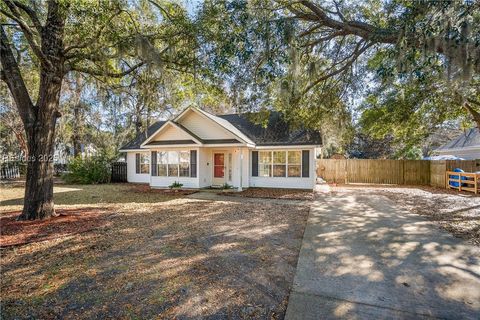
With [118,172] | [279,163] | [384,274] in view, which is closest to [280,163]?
[279,163]

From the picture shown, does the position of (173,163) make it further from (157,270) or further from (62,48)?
(157,270)

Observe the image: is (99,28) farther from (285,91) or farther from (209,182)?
(209,182)

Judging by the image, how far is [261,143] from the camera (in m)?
14.1

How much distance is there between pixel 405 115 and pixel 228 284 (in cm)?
1124

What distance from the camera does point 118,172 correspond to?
18.4m

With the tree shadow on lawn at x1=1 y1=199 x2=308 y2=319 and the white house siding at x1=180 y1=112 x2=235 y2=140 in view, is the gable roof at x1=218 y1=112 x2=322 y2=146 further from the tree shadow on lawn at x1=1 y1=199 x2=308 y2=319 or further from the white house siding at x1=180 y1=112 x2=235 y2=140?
the tree shadow on lawn at x1=1 y1=199 x2=308 y2=319

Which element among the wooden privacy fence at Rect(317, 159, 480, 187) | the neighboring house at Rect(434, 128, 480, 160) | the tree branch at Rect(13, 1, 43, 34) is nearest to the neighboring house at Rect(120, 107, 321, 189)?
the wooden privacy fence at Rect(317, 159, 480, 187)

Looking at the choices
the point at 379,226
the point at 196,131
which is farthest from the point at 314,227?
the point at 196,131

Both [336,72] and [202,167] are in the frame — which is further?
[202,167]

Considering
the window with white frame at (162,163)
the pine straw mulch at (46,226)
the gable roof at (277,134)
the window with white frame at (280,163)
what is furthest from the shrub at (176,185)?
the pine straw mulch at (46,226)

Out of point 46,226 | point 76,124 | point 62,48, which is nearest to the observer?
point 46,226

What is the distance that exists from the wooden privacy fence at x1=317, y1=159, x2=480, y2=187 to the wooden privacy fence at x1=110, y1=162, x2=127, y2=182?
46.6 feet

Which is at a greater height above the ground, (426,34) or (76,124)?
(76,124)

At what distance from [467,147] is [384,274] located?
2205cm
